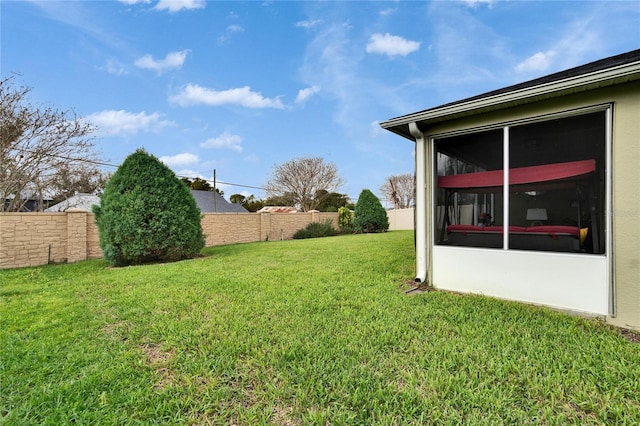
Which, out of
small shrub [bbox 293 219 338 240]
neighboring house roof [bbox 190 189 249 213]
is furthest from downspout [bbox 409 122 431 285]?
neighboring house roof [bbox 190 189 249 213]

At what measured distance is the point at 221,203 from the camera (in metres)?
26.0

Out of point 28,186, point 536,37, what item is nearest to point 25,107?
point 28,186

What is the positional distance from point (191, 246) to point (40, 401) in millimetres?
6047

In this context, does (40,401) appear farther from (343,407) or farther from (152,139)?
(152,139)

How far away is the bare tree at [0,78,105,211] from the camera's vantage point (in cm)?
1019

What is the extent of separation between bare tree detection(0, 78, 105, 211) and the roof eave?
13.3 m

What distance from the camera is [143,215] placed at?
7062 millimetres

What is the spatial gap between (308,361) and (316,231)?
541 inches

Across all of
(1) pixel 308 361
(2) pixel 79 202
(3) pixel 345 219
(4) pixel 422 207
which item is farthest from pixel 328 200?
(1) pixel 308 361

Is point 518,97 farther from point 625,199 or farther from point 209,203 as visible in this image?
point 209,203

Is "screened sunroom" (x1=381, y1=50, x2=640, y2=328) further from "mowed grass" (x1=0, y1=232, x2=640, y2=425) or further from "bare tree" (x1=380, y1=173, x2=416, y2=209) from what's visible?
"bare tree" (x1=380, y1=173, x2=416, y2=209)

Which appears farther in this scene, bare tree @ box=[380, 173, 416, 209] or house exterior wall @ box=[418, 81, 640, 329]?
bare tree @ box=[380, 173, 416, 209]

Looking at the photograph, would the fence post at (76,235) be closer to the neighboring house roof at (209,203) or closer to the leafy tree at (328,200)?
the neighboring house roof at (209,203)

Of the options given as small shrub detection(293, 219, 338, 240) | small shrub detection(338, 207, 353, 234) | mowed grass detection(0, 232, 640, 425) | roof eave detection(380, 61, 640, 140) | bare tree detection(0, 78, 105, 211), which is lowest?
mowed grass detection(0, 232, 640, 425)
